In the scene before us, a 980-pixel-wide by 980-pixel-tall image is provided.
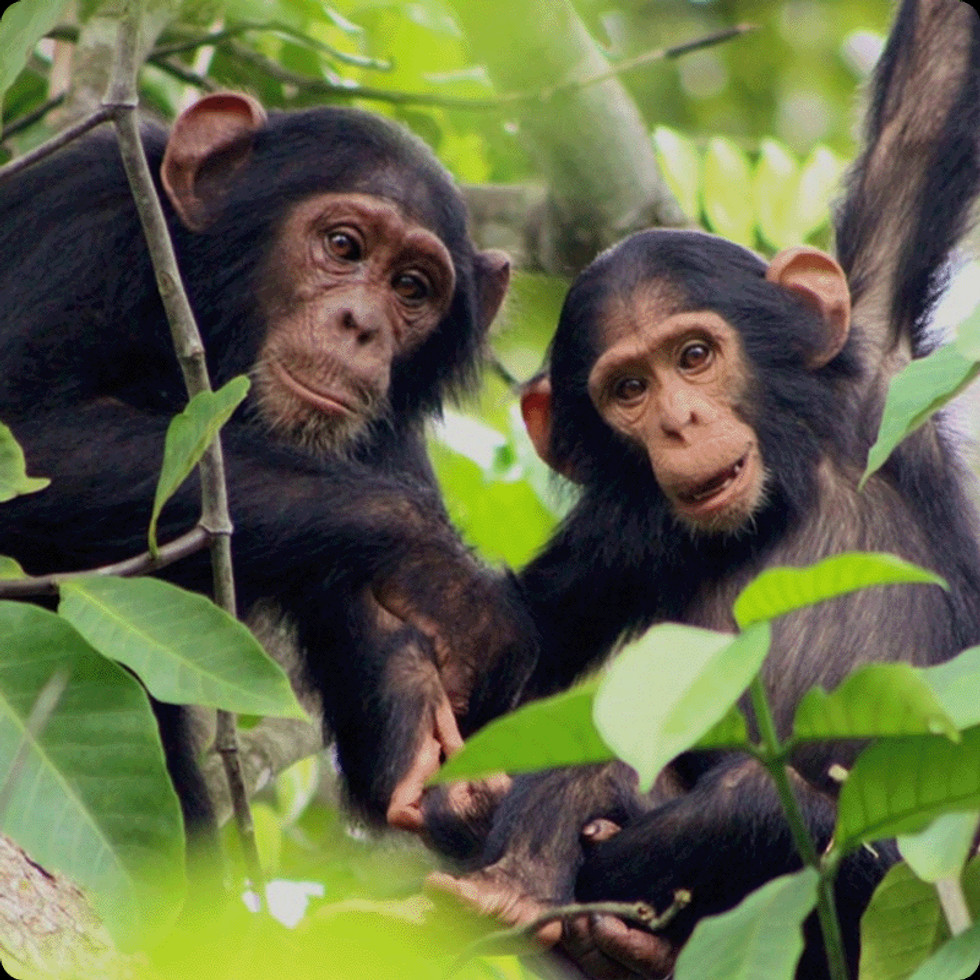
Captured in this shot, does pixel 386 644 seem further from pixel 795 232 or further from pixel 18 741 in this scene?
pixel 795 232

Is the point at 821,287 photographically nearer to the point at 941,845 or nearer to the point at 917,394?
the point at 917,394

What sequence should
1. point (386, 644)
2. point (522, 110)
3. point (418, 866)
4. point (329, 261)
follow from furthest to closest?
1. point (522, 110)
2. point (418, 866)
3. point (329, 261)
4. point (386, 644)

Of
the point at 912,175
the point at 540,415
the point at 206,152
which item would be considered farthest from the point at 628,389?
the point at 206,152

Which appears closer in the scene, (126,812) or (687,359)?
(126,812)

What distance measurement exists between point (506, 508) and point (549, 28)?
158 centimetres

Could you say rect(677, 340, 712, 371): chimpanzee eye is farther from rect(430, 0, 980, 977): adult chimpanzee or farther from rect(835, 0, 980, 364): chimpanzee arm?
rect(835, 0, 980, 364): chimpanzee arm

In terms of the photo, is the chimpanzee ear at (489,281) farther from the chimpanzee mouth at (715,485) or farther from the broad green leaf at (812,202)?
the broad green leaf at (812,202)

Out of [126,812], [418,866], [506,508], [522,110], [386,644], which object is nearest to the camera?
[126,812]

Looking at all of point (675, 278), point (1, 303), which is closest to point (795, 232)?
point (675, 278)

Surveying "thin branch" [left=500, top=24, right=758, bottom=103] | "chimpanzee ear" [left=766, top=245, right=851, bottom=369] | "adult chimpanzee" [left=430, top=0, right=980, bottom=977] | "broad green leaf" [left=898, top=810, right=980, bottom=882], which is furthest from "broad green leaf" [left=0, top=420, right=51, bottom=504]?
"thin branch" [left=500, top=24, right=758, bottom=103]

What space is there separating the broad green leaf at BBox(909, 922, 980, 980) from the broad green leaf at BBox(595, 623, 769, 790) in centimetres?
50

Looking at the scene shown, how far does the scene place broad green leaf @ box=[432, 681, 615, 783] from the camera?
1956 mm

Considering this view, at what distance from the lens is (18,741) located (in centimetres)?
253

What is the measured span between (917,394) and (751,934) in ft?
2.43
